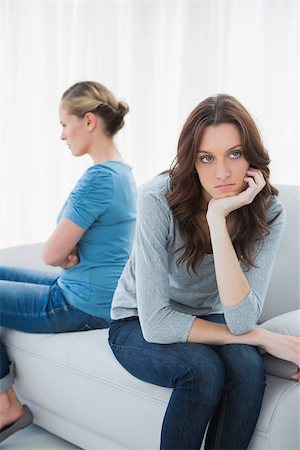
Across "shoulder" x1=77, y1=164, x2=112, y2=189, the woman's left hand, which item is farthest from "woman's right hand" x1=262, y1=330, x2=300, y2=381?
"shoulder" x1=77, y1=164, x2=112, y2=189

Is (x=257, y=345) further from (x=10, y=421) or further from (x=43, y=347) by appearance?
(x=10, y=421)

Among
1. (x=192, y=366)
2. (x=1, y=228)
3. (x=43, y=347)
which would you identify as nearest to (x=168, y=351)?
(x=192, y=366)

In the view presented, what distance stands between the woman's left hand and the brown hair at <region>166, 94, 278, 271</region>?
0.17 ft

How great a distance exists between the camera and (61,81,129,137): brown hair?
2.14 m

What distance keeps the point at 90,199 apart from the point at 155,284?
1.67 feet

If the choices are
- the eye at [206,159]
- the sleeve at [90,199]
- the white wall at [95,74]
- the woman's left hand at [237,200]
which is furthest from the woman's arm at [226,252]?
the white wall at [95,74]

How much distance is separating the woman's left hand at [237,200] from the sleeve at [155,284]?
0.13 metres

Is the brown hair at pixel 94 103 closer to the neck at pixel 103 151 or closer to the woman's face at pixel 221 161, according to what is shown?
the neck at pixel 103 151

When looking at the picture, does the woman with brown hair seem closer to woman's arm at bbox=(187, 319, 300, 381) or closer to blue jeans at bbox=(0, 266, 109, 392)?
woman's arm at bbox=(187, 319, 300, 381)

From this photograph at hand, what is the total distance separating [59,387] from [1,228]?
1802 millimetres

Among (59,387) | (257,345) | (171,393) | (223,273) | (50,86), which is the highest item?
(50,86)

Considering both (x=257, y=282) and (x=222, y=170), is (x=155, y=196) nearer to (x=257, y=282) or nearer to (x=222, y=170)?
(x=222, y=170)

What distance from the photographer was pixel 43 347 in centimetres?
199

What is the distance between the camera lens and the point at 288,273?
2.11m
